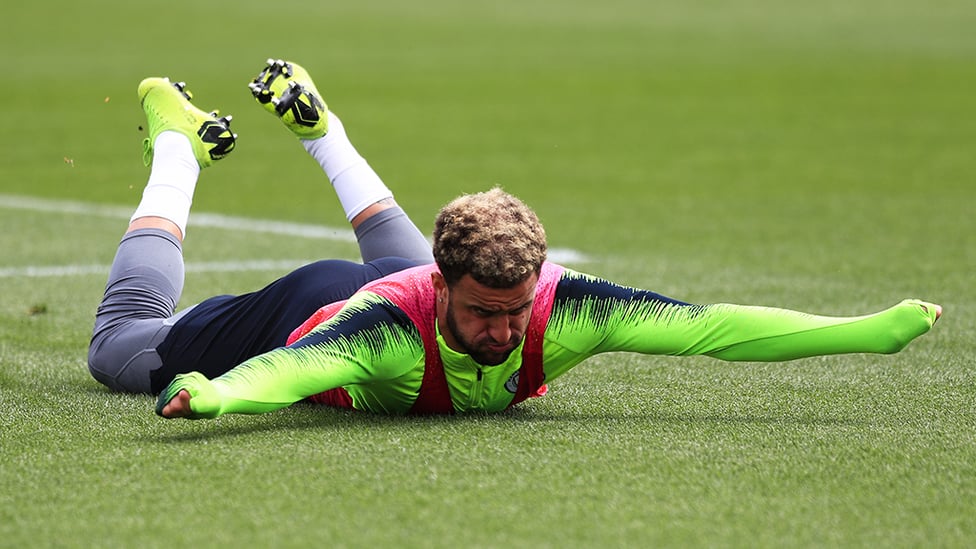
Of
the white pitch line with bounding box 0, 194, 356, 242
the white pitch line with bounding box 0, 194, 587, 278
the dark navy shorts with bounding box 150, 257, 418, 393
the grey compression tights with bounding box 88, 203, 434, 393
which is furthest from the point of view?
the white pitch line with bounding box 0, 194, 356, 242

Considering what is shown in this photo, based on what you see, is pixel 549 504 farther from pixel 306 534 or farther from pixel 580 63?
pixel 580 63

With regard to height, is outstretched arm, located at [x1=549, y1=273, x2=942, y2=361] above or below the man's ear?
below

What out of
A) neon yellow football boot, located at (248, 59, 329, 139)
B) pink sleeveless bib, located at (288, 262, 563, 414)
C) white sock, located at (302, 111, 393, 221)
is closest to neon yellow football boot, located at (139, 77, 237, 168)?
neon yellow football boot, located at (248, 59, 329, 139)

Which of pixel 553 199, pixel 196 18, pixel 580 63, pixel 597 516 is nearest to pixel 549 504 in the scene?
pixel 597 516

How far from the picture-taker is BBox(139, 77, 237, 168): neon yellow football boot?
18.6 ft

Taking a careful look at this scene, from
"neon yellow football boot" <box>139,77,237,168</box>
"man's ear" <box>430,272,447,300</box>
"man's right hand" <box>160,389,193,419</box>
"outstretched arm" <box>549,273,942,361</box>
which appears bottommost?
"man's right hand" <box>160,389,193,419</box>

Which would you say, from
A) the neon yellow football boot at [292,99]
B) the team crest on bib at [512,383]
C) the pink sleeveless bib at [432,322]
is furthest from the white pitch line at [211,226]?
the team crest on bib at [512,383]

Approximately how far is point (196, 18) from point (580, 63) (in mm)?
14109

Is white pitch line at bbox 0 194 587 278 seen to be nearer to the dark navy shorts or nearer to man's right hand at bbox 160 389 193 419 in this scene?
the dark navy shorts

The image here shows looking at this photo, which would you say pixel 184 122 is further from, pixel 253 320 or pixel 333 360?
pixel 333 360

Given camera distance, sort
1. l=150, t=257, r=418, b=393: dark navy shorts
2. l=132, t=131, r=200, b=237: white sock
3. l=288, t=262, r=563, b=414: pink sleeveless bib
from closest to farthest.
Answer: l=288, t=262, r=563, b=414: pink sleeveless bib → l=150, t=257, r=418, b=393: dark navy shorts → l=132, t=131, r=200, b=237: white sock

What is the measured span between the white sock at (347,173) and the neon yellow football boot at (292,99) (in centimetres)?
5

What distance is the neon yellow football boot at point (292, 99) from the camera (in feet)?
18.4

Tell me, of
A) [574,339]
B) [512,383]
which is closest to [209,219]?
[512,383]
